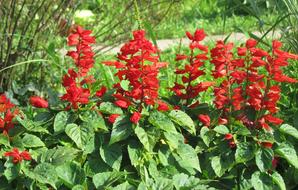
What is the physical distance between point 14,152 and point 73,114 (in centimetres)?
34

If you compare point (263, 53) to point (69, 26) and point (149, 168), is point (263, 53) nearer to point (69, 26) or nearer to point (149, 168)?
point (149, 168)

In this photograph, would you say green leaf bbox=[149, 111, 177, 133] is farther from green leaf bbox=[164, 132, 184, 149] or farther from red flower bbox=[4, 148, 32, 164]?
red flower bbox=[4, 148, 32, 164]

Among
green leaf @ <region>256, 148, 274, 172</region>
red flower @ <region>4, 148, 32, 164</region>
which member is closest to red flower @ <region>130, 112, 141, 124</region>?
red flower @ <region>4, 148, 32, 164</region>

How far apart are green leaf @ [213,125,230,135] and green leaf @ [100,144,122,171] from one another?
1.47ft

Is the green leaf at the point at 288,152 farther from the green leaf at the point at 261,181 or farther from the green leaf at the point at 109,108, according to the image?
the green leaf at the point at 109,108

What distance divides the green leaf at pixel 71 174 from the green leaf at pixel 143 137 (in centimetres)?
28

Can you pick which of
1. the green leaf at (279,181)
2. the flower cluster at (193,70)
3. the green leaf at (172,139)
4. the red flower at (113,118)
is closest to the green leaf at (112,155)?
the red flower at (113,118)

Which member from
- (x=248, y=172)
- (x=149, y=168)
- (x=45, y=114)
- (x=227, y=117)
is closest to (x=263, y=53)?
(x=227, y=117)

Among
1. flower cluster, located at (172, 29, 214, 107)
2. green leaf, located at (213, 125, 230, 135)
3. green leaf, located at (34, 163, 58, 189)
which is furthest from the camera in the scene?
flower cluster, located at (172, 29, 214, 107)

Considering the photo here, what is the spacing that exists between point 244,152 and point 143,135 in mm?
468

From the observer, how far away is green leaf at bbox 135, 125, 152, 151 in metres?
2.86

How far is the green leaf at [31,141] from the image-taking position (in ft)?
9.48

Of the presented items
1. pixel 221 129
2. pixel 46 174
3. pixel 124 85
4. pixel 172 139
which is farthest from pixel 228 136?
pixel 46 174

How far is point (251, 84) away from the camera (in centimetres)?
322
